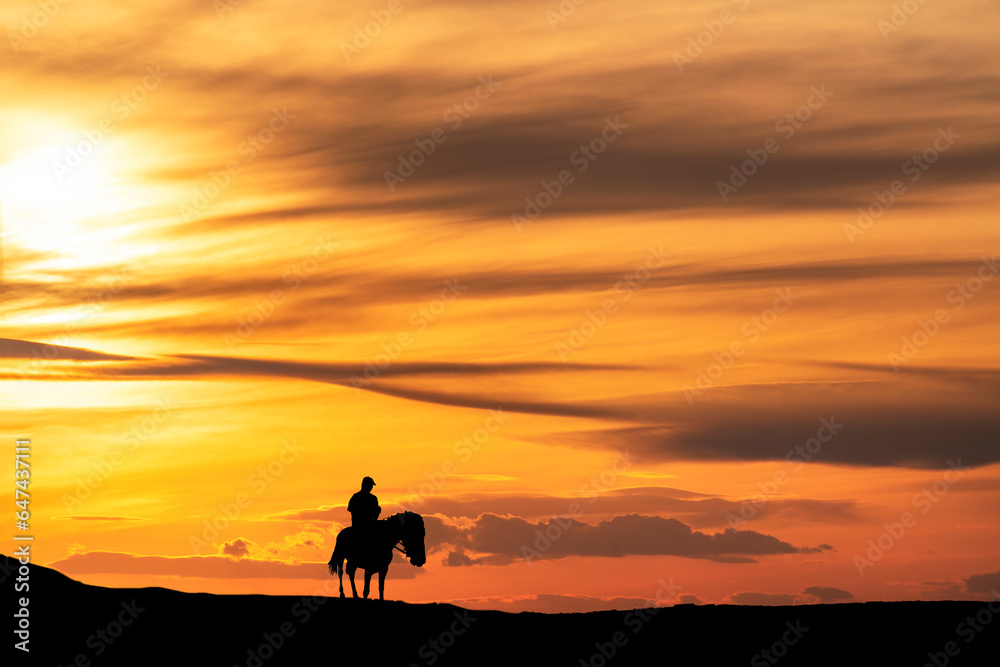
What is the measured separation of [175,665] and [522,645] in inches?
327

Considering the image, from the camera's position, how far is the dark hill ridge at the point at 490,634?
30.0 m

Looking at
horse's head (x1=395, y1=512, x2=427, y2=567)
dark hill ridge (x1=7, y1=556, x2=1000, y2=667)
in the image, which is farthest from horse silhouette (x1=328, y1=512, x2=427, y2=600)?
dark hill ridge (x1=7, y1=556, x2=1000, y2=667)

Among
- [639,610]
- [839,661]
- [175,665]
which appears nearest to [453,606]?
[639,610]

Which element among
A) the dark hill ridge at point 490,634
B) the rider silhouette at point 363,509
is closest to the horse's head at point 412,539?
the rider silhouette at point 363,509

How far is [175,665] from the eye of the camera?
1184 inches

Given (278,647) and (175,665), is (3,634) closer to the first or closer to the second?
(175,665)

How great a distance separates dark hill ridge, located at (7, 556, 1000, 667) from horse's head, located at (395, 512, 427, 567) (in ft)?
9.36

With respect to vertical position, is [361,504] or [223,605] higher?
[361,504]

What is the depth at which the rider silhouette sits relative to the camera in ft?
115

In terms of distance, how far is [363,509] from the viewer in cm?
3522

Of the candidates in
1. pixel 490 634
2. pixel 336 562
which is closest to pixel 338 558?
pixel 336 562

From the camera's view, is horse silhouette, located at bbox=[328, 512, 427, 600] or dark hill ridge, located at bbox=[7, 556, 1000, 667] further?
horse silhouette, located at bbox=[328, 512, 427, 600]

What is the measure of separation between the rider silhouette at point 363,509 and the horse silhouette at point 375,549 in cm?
10

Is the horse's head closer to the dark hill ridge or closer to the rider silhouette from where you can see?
the rider silhouette
